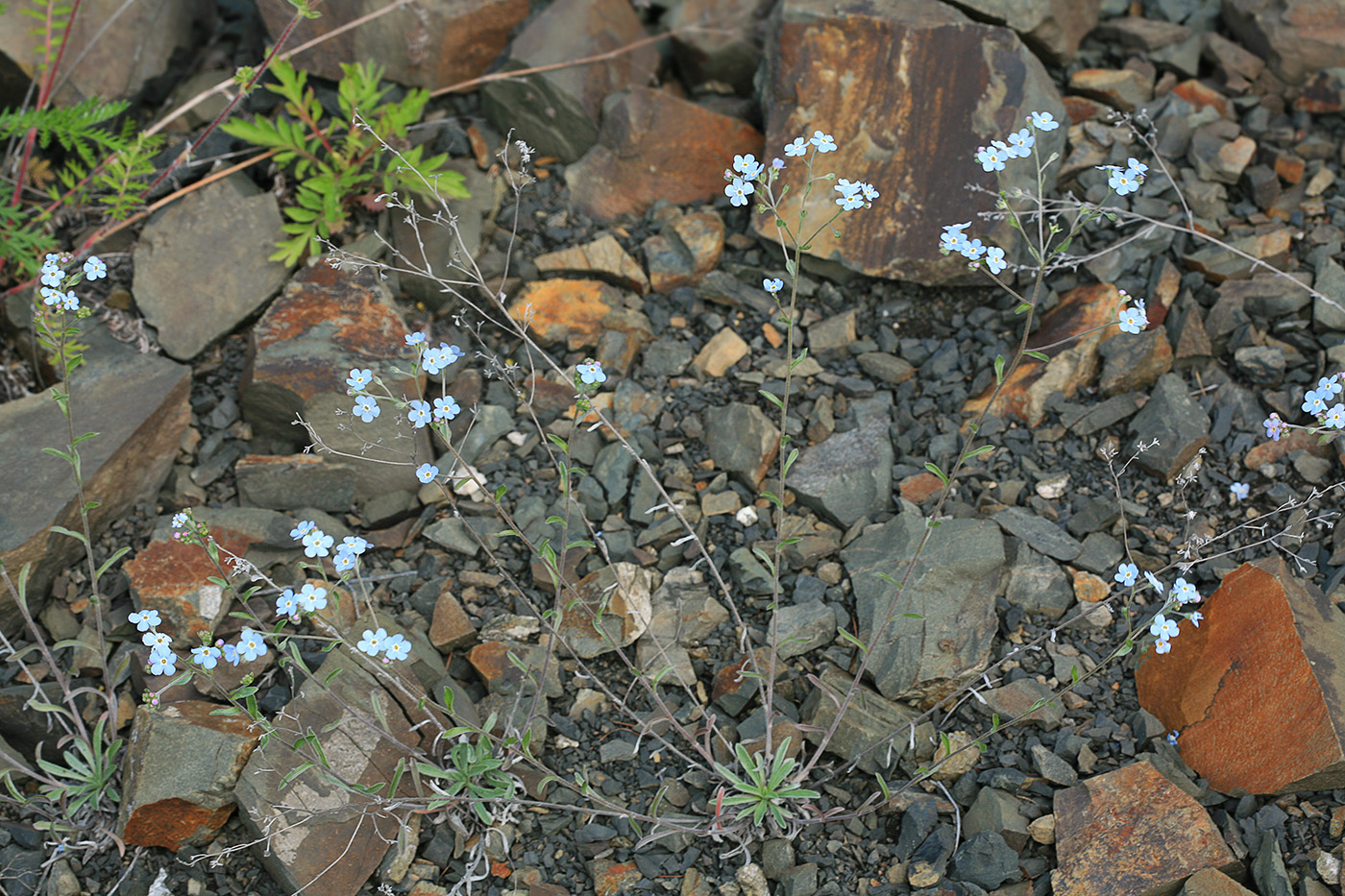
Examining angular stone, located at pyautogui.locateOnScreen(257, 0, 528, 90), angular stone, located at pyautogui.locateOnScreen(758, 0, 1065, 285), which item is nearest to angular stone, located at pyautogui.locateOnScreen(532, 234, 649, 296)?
Result: angular stone, located at pyautogui.locateOnScreen(758, 0, 1065, 285)

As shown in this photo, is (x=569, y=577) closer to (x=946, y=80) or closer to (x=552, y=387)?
(x=552, y=387)

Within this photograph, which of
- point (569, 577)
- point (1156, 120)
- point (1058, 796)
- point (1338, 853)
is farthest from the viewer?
point (1156, 120)

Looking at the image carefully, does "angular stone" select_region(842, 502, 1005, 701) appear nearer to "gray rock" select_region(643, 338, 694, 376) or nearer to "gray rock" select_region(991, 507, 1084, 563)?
"gray rock" select_region(991, 507, 1084, 563)

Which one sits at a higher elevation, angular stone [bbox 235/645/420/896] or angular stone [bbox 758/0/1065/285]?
angular stone [bbox 758/0/1065/285]

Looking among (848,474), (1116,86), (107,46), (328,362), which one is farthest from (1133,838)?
(107,46)

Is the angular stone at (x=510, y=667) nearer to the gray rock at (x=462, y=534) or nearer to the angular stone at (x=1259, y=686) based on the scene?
the gray rock at (x=462, y=534)

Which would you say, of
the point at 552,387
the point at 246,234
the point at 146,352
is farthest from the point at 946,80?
the point at 146,352

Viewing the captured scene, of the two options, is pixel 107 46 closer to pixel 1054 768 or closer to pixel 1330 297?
pixel 1054 768
